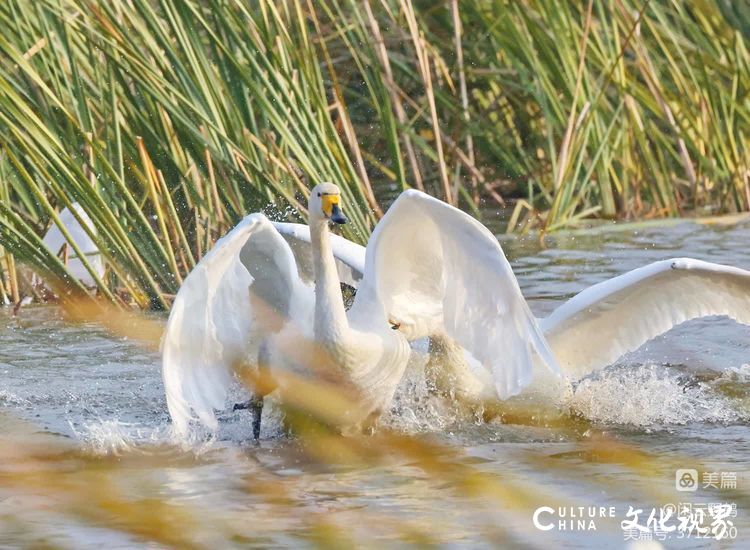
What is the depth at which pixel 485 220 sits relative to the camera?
35.4 feet

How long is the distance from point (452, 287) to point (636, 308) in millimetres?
1027

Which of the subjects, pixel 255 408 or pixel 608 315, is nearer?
pixel 255 408

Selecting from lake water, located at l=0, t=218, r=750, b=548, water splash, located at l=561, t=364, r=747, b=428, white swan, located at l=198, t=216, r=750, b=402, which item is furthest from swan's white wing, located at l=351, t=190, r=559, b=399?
water splash, located at l=561, t=364, r=747, b=428

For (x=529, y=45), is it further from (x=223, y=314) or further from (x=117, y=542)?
(x=117, y=542)

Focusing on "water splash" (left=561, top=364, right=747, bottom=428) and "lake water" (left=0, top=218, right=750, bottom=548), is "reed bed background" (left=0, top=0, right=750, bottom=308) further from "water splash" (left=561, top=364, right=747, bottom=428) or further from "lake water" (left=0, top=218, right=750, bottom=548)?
"water splash" (left=561, top=364, right=747, bottom=428)

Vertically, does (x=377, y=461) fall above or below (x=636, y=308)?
below

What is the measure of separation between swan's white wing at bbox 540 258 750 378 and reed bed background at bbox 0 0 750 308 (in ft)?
4.92

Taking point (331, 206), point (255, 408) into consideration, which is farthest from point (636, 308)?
point (255, 408)

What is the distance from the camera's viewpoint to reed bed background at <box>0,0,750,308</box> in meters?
7.02

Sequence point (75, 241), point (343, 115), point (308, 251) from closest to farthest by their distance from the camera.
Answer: point (308, 251), point (75, 241), point (343, 115)

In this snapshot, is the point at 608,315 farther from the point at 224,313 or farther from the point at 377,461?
A: the point at 224,313

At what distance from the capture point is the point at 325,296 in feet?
19.0

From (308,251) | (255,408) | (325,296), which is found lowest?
(255,408)

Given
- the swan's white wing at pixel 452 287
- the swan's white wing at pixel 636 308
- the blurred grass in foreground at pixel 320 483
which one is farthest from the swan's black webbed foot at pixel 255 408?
the swan's white wing at pixel 636 308
